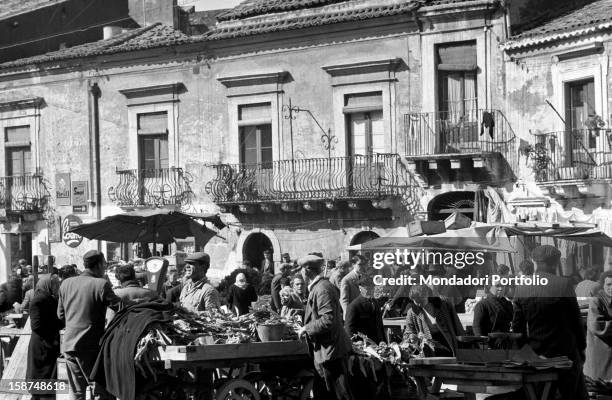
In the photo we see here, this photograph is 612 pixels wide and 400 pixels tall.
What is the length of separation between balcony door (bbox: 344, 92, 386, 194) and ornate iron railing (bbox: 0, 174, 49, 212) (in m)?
9.49

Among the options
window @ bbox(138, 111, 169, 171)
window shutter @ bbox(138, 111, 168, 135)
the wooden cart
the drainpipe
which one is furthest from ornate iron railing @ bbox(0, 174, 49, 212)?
the wooden cart

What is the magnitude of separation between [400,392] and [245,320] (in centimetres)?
177

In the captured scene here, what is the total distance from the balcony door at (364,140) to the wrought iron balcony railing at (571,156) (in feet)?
12.9

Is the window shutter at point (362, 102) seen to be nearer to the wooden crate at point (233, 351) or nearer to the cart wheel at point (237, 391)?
the wooden crate at point (233, 351)

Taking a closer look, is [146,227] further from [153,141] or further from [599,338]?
[153,141]

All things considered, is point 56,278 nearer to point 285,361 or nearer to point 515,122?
point 285,361

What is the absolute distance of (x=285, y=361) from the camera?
45.5 feet

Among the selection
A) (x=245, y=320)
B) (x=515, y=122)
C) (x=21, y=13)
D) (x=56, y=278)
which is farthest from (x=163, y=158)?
(x=245, y=320)

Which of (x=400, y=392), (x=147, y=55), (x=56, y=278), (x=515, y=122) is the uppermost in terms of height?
(x=147, y=55)

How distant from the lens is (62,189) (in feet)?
117

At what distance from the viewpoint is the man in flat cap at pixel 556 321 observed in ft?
41.1

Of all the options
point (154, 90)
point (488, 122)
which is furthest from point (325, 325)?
point (154, 90)

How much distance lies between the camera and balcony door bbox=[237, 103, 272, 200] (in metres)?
32.1

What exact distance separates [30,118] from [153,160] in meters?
4.21
